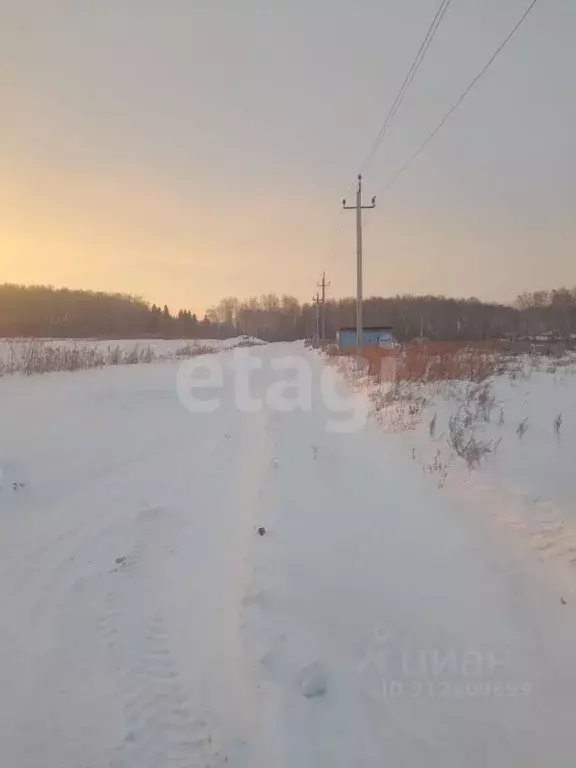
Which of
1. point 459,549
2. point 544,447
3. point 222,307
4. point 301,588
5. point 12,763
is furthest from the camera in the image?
point 222,307

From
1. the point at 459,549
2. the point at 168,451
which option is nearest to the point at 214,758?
the point at 459,549

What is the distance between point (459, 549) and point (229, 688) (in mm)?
2384

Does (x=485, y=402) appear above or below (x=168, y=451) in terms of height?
above

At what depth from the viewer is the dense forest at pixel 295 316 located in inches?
2955

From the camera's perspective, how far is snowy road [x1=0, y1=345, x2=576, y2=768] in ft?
A: 7.47

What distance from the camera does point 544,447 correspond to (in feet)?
21.4

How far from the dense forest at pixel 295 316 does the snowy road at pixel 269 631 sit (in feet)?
209

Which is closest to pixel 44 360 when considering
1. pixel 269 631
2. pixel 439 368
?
pixel 439 368

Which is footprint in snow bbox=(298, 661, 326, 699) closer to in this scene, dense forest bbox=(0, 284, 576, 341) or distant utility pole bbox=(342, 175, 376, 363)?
distant utility pole bbox=(342, 175, 376, 363)

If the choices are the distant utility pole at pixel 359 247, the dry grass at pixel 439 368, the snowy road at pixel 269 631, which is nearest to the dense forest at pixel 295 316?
the distant utility pole at pixel 359 247

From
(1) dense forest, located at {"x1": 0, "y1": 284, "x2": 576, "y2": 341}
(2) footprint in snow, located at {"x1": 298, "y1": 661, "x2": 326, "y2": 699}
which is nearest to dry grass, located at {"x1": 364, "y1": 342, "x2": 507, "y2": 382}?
(2) footprint in snow, located at {"x1": 298, "y1": 661, "x2": 326, "y2": 699}

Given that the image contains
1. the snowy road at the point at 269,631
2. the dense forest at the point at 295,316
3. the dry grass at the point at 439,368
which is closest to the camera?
the snowy road at the point at 269,631

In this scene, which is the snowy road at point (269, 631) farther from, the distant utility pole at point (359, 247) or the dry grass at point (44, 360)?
the distant utility pole at point (359, 247)

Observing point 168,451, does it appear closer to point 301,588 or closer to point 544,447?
point 301,588
